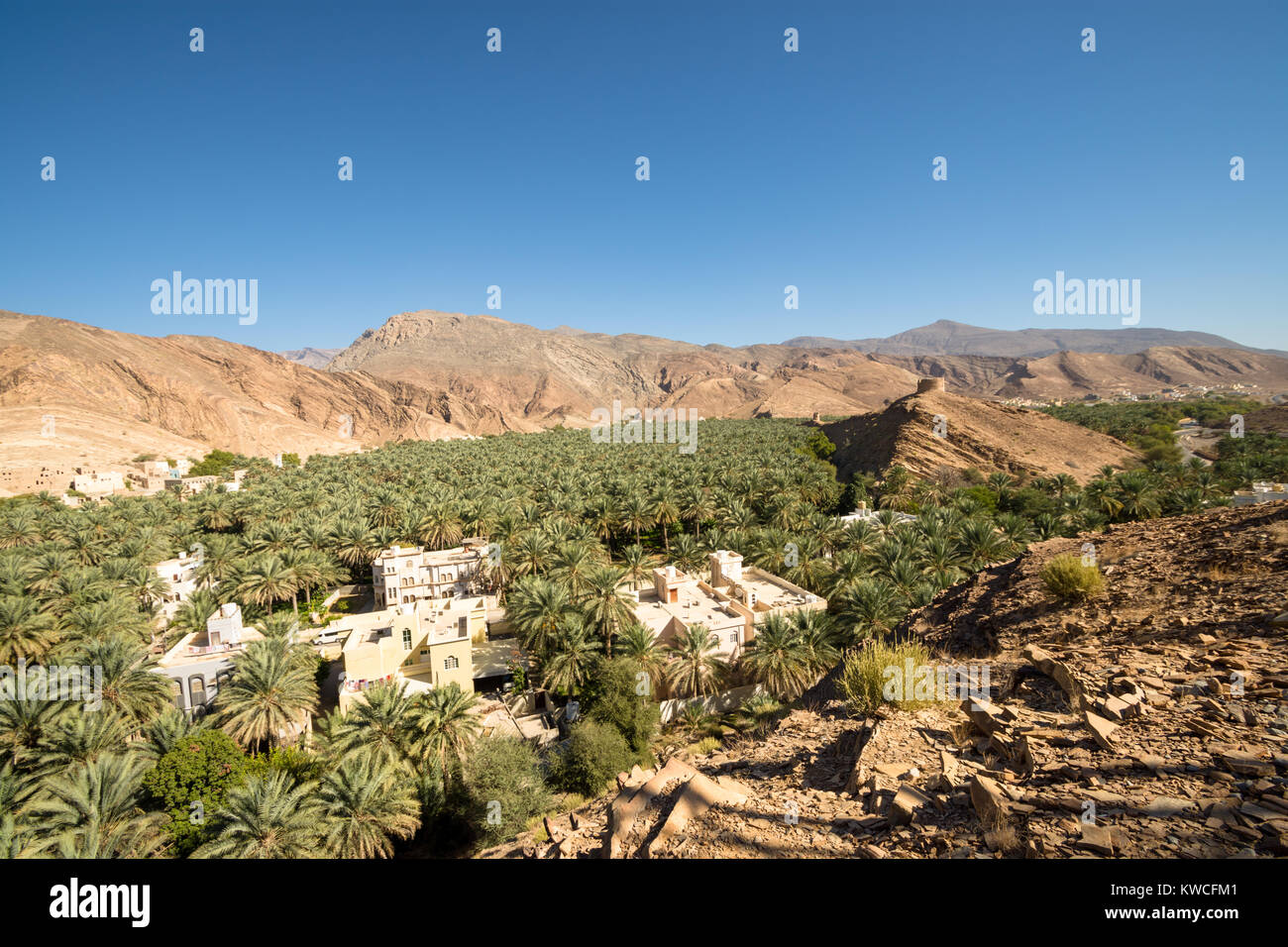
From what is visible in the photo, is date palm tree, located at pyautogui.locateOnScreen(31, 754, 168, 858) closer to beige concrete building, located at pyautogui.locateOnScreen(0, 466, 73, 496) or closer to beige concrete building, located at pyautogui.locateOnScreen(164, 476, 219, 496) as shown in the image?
beige concrete building, located at pyautogui.locateOnScreen(164, 476, 219, 496)

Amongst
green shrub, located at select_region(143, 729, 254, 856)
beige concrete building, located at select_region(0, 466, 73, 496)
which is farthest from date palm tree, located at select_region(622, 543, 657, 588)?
beige concrete building, located at select_region(0, 466, 73, 496)

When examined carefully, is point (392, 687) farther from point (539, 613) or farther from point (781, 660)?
point (781, 660)

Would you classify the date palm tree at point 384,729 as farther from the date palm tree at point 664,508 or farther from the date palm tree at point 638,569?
the date palm tree at point 664,508

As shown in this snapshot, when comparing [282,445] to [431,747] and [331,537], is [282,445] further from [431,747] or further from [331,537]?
[431,747]

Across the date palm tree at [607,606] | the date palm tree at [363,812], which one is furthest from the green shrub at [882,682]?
the date palm tree at [607,606]

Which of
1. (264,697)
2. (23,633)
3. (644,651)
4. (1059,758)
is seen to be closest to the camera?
(1059,758)

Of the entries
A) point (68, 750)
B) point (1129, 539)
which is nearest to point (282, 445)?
point (68, 750)

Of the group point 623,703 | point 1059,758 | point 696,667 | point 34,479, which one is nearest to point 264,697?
point 623,703
